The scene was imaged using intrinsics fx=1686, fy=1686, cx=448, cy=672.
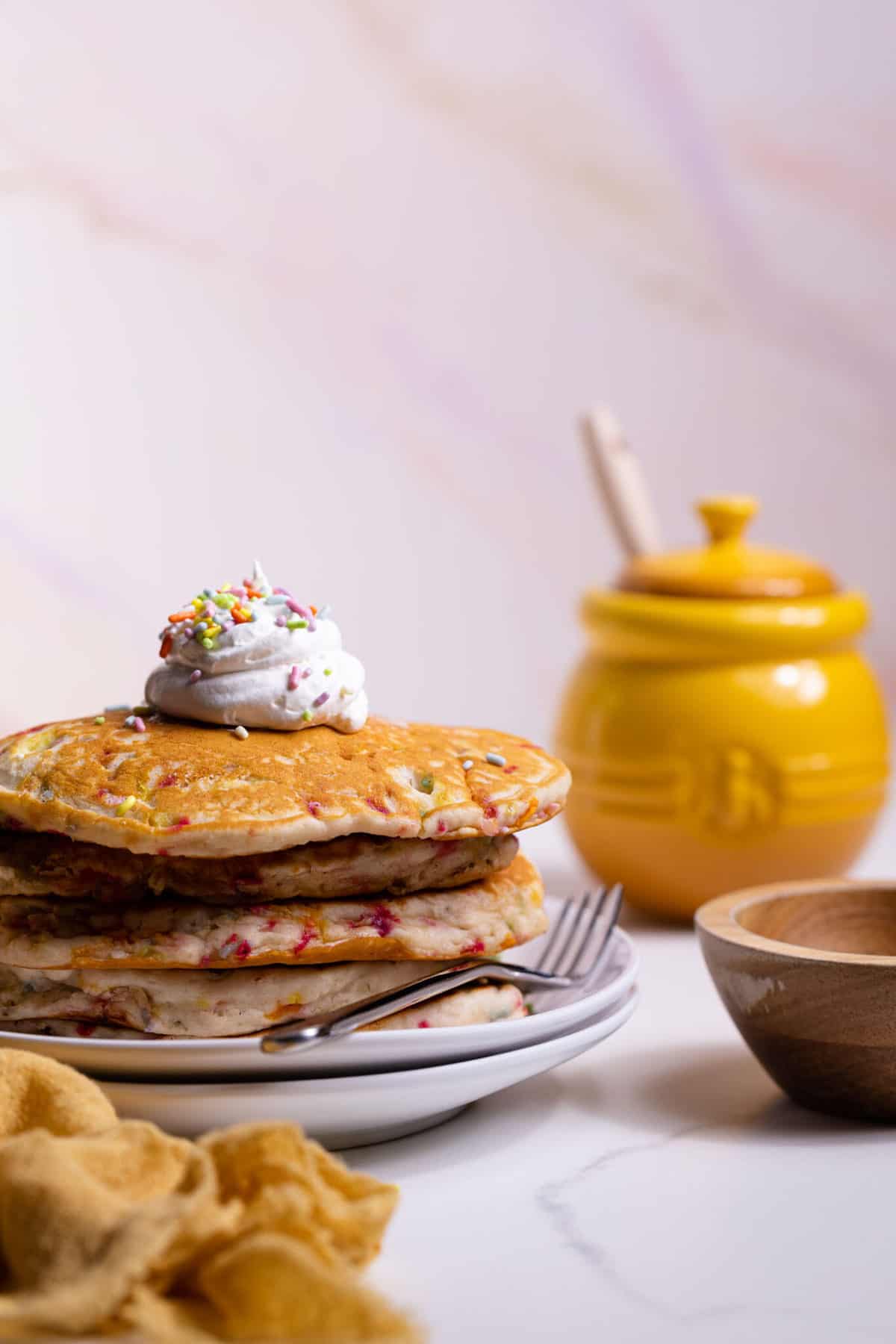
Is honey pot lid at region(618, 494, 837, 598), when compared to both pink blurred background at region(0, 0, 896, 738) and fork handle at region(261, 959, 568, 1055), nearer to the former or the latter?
fork handle at region(261, 959, 568, 1055)

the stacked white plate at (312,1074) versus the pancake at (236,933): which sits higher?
the pancake at (236,933)

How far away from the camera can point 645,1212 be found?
1.15 meters

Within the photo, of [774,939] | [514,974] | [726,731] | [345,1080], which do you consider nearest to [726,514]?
[726,731]

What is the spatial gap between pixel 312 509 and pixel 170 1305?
2.09 metres

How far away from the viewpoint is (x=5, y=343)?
8.14 ft

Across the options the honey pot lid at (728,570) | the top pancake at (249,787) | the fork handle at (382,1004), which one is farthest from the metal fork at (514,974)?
the honey pot lid at (728,570)

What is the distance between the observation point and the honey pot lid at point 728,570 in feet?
6.32

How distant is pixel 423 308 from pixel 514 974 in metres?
1.88

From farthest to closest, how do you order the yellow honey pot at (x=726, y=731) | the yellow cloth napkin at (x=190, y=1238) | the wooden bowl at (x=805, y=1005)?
the yellow honey pot at (x=726, y=731)
the wooden bowl at (x=805, y=1005)
the yellow cloth napkin at (x=190, y=1238)

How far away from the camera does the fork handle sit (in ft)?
3.58

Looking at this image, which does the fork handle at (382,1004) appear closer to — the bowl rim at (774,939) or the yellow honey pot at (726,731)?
the bowl rim at (774,939)

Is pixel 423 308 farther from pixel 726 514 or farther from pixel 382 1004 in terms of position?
pixel 382 1004

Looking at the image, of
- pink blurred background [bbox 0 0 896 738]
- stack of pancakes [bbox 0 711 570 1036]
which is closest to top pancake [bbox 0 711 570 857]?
stack of pancakes [bbox 0 711 570 1036]

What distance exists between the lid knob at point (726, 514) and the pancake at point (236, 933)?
2.79 feet
